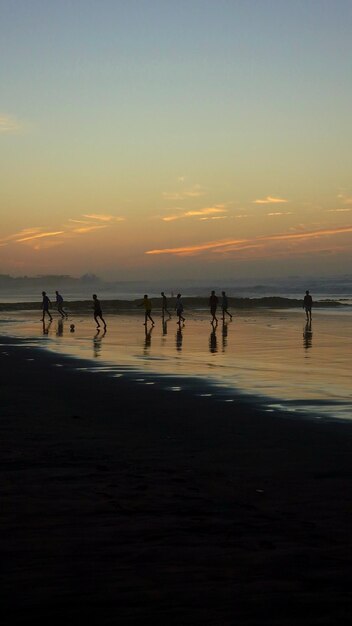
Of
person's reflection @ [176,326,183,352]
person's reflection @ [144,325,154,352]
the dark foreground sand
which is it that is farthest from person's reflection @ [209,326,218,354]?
the dark foreground sand

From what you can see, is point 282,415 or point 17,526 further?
point 282,415

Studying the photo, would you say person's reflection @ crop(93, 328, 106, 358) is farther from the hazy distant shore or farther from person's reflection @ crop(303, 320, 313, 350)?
the hazy distant shore

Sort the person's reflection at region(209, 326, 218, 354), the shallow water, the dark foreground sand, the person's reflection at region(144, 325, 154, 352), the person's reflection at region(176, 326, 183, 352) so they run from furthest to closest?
the person's reflection at region(144, 325, 154, 352)
the person's reflection at region(176, 326, 183, 352)
the person's reflection at region(209, 326, 218, 354)
the shallow water
the dark foreground sand

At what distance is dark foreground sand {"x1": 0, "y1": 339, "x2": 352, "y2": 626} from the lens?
16.2ft

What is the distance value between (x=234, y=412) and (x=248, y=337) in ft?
67.3

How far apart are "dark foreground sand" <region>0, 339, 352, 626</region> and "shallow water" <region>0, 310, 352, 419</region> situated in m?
3.07

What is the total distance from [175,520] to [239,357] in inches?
682

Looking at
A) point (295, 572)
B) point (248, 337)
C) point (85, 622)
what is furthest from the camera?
point (248, 337)

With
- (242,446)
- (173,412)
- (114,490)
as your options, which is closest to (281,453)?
(242,446)

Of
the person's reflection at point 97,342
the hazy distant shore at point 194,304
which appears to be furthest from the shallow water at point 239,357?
the hazy distant shore at point 194,304

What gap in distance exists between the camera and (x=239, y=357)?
23.9 meters

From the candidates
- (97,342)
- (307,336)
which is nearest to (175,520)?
(97,342)

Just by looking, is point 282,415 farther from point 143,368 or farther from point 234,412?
point 143,368

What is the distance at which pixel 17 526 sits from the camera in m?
6.46
